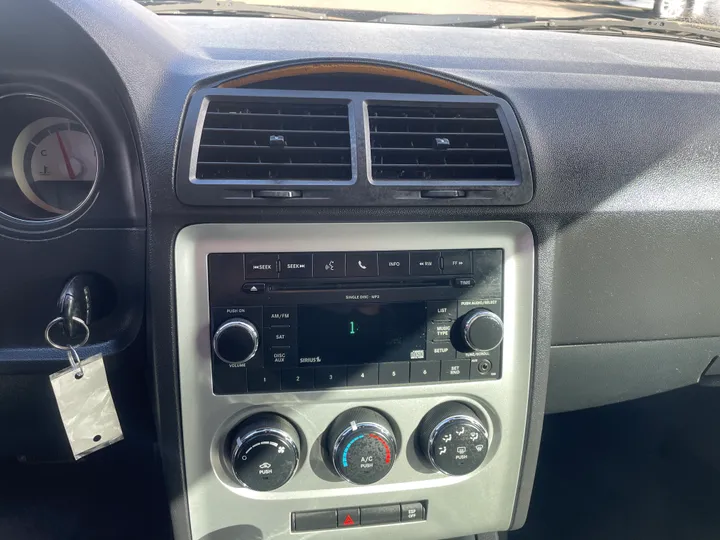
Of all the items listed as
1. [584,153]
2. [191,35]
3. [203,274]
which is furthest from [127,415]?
→ [584,153]

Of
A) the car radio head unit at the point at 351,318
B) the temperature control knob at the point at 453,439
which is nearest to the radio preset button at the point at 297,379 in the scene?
the car radio head unit at the point at 351,318

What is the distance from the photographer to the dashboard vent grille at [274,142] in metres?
1.01

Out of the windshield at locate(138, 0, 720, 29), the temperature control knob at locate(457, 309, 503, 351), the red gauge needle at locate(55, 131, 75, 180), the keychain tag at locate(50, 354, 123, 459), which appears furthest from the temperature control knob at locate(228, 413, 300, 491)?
the windshield at locate(138, 0, 720, 29)

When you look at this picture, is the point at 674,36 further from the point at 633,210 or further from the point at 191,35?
the point at 191,35

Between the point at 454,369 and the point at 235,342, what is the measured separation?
41 centimetres

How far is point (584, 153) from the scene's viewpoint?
112 cm

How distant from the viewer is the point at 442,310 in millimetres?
1103

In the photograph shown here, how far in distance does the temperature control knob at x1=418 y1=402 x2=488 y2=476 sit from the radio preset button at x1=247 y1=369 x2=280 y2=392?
300mm

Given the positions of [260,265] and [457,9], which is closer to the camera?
[260,265]

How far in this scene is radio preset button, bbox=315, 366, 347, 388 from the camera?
1.08 meters

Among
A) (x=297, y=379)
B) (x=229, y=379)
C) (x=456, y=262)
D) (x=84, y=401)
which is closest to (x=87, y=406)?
(x=84, y=401)

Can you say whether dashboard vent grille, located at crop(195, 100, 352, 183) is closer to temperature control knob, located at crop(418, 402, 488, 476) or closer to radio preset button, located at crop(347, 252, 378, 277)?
radio preset button, located at crop(347, 252, 378, 277)

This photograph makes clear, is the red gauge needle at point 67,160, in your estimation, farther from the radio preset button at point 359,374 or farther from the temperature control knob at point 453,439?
the temperature control knob at point 453,439

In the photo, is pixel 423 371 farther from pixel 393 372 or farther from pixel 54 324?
pixel 54 324
